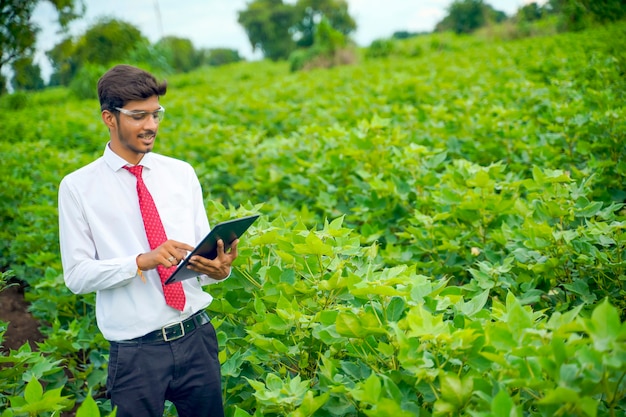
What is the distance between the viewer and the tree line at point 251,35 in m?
7.80

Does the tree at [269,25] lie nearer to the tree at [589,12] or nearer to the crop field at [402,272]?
the tree at [589,12]

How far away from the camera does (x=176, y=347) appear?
80.7 inches

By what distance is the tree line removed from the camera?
25.6 ft

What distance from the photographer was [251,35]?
216 ft

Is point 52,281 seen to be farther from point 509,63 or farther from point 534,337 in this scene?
point 509,63

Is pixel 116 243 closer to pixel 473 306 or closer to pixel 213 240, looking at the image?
pixel 213 240

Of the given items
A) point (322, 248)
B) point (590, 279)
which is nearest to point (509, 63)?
point (590, 279)

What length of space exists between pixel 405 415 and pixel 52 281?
266cm

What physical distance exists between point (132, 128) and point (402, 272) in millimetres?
1076

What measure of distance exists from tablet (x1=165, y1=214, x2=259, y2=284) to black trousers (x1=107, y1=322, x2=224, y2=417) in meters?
0.27

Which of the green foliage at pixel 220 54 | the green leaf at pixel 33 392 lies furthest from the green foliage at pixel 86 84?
the green foliage at pixel 220 54

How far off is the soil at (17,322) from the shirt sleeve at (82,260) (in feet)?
6.87

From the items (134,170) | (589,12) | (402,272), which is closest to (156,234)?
(134,170)

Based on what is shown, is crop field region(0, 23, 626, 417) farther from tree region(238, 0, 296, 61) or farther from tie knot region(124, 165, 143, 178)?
tree region(238, 0, 296, 61)
